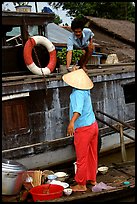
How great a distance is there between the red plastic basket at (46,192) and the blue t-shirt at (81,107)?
93 centimetres

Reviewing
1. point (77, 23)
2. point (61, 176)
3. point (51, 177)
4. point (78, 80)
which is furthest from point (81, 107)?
point (77, 23)

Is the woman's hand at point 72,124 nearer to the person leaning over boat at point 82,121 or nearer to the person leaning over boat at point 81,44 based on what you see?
the person leaning over boat at point 82,121

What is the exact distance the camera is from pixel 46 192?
201 inches

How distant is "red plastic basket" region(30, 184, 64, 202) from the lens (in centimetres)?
488

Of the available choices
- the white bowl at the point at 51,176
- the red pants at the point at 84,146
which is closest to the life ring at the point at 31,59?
the white bowl at the point at 51,176

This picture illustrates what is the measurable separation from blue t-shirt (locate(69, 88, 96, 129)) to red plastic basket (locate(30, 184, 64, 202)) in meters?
0.93

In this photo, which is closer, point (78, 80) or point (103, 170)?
point (78, 80)

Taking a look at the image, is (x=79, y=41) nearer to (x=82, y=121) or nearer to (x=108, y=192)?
(x=82, y=121)

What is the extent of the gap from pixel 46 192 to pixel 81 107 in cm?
134

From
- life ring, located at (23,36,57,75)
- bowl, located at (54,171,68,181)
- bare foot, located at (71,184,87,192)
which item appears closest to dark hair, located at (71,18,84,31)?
life ring, located at (23,36,57,75)

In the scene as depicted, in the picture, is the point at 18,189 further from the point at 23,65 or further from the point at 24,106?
the point at 23,65

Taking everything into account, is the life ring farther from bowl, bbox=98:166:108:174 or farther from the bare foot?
the bare foot

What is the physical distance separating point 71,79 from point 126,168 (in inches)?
95.2

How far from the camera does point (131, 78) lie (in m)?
9.95
